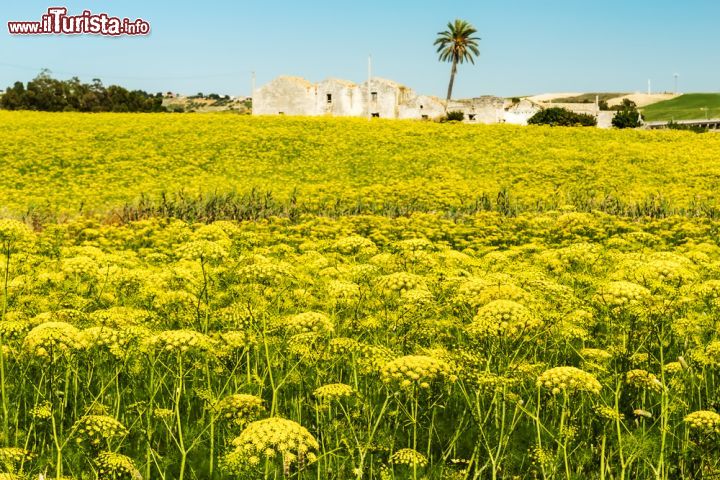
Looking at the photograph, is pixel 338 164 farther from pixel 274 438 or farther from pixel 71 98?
pixel 71 98

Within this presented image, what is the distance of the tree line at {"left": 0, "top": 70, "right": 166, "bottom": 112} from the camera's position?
2908 inches

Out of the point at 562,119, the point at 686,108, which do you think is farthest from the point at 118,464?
the point at 686,108

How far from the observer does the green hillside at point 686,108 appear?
140 m

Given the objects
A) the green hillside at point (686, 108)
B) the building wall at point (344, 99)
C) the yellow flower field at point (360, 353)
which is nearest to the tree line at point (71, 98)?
the building wall at point (344, 99)

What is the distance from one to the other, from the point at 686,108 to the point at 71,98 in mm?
134260

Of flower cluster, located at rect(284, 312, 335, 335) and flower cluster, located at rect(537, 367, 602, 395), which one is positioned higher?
flower cluster, located at rect(284, 312, 335, 335)

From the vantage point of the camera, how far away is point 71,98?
75938mm

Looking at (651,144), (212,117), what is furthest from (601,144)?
(212,117)

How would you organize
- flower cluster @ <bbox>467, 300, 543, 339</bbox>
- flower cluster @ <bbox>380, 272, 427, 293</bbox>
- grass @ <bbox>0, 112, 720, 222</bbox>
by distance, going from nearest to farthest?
flower cluster @ <bbox>467, 300, 543, 339</bbox>, flower cluster @ <bbox>380, 272, 427, 293</bbox>, grass @ <bbox>0, 112, 720, 222</bbox>

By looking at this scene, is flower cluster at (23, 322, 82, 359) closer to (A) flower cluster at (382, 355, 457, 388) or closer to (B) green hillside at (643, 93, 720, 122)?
(A) flower cluster at (382, 355, 457, 388)

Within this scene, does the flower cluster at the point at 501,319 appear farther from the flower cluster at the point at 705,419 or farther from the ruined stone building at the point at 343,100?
the ruined stone building at the point at 343,100

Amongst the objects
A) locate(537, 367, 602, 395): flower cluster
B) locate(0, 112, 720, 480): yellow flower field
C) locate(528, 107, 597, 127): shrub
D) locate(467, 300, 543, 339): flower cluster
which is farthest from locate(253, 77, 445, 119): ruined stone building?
locate(537, 367, 602, 395): flower cluster

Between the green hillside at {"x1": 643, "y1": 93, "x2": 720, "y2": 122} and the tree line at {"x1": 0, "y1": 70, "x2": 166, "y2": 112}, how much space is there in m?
104

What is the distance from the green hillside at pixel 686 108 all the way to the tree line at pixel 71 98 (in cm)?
10406
